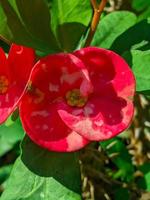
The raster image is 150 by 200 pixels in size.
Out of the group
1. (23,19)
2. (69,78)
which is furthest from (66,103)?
(23,19)

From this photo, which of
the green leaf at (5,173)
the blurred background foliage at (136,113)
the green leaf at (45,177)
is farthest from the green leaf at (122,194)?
the green leaf at (45,177)

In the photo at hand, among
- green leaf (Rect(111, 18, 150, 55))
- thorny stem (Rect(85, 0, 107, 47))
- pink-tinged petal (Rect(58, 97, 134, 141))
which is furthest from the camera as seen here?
green leaf (Rect(111, 18, 150, 55))

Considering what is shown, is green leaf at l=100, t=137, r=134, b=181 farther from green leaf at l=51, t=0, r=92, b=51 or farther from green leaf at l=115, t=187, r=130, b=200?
green leaf at l=51, t=0, r=92, b=51

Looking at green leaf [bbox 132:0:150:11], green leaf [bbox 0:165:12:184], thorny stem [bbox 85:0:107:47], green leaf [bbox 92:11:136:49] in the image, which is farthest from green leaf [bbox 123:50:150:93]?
green leaf [bbox 0:165:12:184]

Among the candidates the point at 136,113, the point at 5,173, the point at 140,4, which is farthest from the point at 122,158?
the point at 140,4

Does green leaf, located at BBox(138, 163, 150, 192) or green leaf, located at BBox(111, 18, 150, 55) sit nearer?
green leaf, located at BBox(111, 18, 150, 55)

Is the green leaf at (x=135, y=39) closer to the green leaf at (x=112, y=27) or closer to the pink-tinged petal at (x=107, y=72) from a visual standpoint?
the green leaf at (x=112, y=27)

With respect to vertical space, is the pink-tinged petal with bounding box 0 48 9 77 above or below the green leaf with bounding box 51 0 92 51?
above
